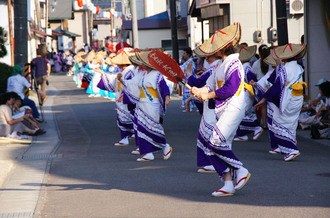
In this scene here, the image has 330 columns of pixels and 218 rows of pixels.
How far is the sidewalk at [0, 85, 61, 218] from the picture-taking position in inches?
265

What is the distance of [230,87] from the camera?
659 centimetres

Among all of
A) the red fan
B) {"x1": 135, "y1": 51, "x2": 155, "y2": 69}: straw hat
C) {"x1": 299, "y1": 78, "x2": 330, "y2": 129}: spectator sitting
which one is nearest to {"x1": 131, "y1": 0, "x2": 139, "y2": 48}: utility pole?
{"x1": 299, "y1": 78, "x2": 330, "y2": 129}: spectator sitting

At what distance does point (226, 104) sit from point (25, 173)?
11.8 ft

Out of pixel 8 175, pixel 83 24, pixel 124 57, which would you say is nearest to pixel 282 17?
pixel 124 57

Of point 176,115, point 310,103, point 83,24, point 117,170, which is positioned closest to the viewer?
point 117,170

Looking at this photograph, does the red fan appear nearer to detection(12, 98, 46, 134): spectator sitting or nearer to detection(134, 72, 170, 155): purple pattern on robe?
detection(134, 72, 170, 155): purple pattern on robe

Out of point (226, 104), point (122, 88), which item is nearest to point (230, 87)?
point (226, 104)

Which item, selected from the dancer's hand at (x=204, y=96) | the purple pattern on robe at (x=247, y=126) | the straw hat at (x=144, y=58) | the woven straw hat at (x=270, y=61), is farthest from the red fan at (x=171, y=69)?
the purple pattern on robe at (x=247, y=126)

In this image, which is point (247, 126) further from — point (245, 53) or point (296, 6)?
point (296, 6)

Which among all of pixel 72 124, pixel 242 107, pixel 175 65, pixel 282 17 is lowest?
pixel 72 124

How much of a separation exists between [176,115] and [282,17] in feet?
15.5

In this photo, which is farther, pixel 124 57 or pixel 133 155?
pixel 124 57

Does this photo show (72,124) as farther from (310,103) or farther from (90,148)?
(310,103)

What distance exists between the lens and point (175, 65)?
682cm
